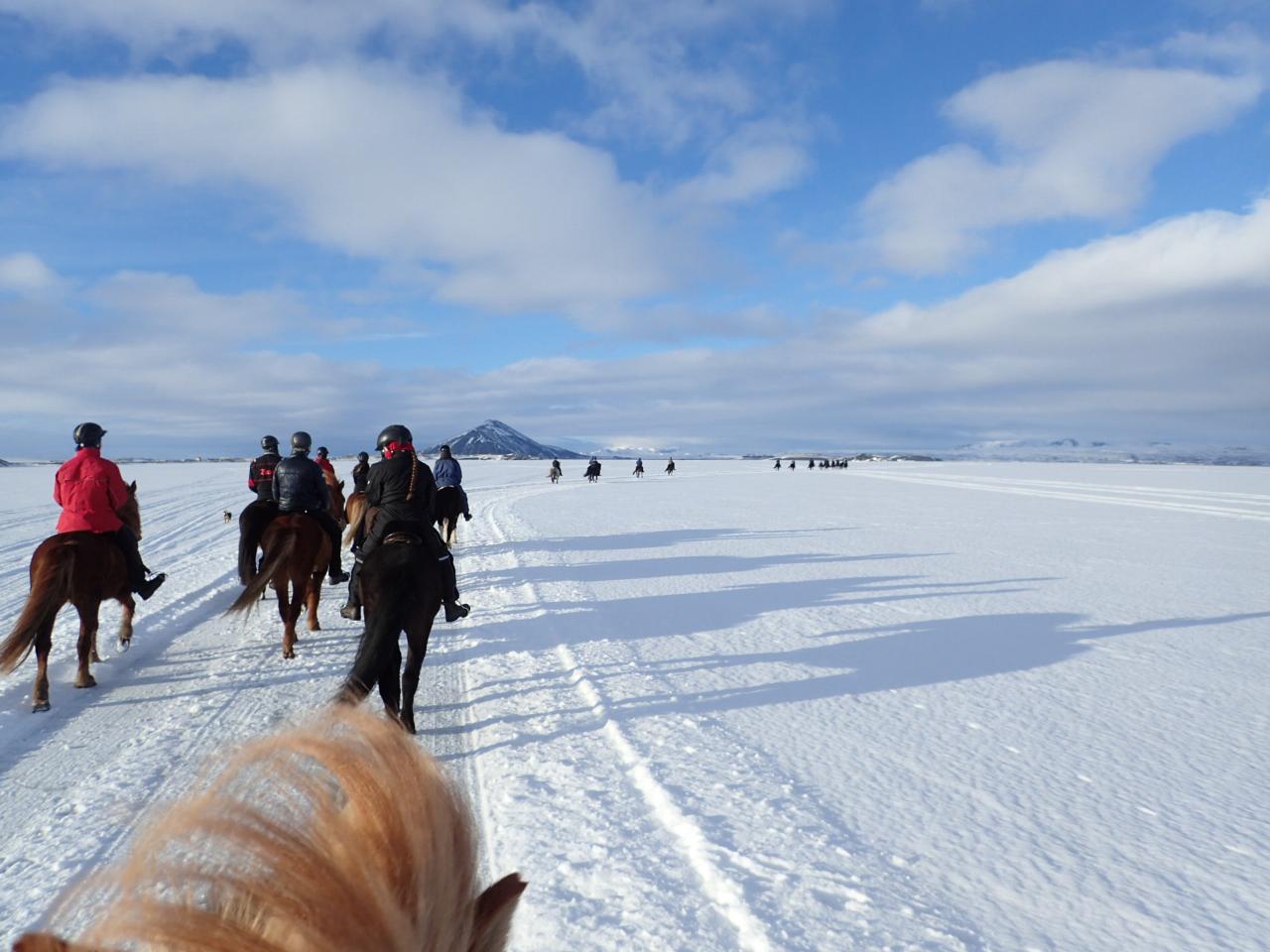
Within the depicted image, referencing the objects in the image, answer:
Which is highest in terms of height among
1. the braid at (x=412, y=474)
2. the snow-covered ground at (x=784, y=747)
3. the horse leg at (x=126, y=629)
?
the braid at (x=412, y=474)

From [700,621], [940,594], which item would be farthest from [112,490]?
[940,594]

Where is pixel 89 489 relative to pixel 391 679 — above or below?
above

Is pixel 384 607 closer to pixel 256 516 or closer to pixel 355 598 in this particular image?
pixel 355 598

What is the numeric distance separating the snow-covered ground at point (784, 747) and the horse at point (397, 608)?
1.25 ft

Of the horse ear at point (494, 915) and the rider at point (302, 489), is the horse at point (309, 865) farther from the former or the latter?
the rider at point (302, 489)

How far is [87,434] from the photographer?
5484mm

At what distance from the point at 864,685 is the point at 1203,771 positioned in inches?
82.2

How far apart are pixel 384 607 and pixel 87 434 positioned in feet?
10.5

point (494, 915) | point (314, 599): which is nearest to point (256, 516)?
point (314, 599)

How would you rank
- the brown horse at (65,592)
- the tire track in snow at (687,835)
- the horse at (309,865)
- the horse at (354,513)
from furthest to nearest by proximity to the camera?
1. the horse at (354,513)
2. the brown horse at (65,592)
3. the tire track in snow at (687,835)
4. the horse at (309,865)

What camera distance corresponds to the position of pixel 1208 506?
961 inches

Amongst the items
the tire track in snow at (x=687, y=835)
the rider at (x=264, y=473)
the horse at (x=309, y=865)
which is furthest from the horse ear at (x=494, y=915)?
the rider at (x=264, y=473)

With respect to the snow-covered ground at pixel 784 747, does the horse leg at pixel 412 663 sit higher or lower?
higher

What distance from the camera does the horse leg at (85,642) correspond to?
5070 mm
